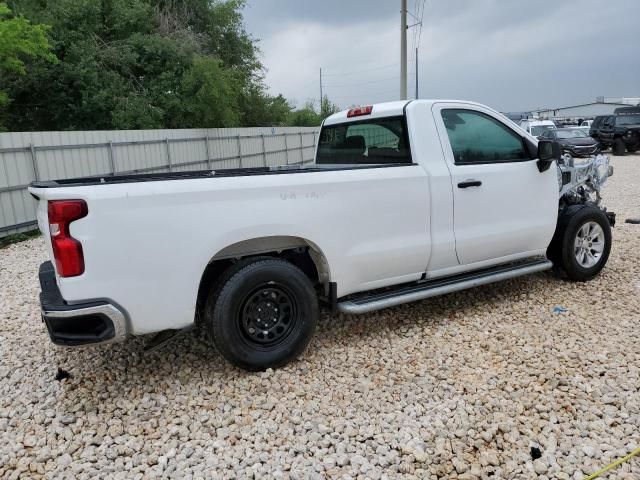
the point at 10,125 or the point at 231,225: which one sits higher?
the point at 10,125

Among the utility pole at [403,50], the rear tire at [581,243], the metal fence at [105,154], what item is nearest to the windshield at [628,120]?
the utility pole at [403,50]

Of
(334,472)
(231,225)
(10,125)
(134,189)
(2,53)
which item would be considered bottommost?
(334,472)

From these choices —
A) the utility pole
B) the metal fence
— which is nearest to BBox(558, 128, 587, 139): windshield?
the utility pole

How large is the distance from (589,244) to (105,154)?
10.2 m

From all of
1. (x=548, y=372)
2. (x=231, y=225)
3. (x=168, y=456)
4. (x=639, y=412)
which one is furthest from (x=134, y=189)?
(x=639, y=412)

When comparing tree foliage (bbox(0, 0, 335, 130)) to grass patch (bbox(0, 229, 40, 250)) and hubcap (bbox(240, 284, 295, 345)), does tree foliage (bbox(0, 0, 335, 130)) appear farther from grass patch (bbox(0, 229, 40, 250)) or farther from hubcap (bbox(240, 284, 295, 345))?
hubcap (bbox(240, 284, 295, 345))

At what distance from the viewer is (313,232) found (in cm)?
355

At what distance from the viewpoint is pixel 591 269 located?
523 centimetres

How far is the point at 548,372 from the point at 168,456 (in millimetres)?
2509

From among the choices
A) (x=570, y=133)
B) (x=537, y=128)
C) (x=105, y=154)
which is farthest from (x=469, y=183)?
(x=537, y=128)

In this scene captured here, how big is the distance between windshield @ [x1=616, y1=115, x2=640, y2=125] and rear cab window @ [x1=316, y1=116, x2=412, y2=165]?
22084 mm

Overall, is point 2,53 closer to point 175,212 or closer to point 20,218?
point 20,218

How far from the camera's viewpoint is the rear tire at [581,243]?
506cm

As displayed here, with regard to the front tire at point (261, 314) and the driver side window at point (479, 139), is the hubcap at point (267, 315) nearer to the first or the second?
the front tire at point (261, 314)
